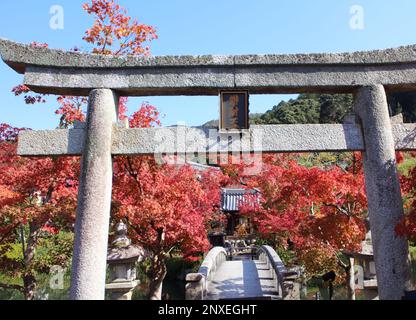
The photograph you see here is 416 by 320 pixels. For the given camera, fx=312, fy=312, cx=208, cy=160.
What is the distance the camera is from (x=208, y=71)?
616cm

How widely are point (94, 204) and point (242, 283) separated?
315 inches

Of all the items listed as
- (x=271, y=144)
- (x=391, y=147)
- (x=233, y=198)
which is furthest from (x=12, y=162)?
(x=233, y=198)

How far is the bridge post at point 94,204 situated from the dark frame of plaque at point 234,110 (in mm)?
2149

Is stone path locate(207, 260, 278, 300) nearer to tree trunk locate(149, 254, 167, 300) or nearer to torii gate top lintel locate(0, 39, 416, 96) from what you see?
tree trunk locate(149, 254, 167, 300)

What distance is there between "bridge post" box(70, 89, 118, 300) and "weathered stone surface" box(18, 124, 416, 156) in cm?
26

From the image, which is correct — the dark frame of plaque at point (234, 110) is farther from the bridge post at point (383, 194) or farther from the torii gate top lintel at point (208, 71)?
the bridge post at point (383, 194)

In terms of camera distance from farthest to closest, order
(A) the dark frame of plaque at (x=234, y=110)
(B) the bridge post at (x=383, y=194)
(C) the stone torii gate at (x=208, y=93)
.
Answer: (A) the dark frame of plaque at (x=234, y=110)
(C) the stone torii gate at (x=208, y=93)
(B) the bridge post at (x=383, y=194)

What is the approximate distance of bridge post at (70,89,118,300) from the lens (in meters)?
5.38

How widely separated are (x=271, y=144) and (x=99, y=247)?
143 inches

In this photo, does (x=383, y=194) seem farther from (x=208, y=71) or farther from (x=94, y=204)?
(x=94, y=204)

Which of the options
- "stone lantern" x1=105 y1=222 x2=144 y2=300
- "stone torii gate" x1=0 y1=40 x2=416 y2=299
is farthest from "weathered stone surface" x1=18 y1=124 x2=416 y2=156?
"stone lantern" x1=105 y1=222 x2=144 y2=300

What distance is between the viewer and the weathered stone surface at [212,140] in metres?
Answer: 5.87

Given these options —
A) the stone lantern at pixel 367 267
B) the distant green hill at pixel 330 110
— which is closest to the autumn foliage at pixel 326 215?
the stone lantern at pixel 367 267
